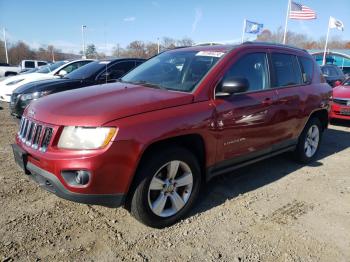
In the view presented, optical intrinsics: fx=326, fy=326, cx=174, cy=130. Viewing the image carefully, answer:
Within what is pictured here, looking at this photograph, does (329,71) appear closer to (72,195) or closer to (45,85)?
(45,85)

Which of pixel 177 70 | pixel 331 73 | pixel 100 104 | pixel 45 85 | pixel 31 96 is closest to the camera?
pixel 100 104

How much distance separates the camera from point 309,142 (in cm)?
555

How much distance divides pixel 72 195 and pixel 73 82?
4717mm

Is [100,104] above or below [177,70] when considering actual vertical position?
below

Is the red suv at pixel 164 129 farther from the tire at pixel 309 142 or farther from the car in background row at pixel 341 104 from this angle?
the car in background row at pixel 341 104

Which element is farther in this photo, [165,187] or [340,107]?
[340,107]

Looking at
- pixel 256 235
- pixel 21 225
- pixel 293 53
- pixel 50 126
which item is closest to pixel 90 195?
pixel 50 126

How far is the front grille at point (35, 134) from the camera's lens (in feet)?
9.74

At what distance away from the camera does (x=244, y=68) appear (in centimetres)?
402

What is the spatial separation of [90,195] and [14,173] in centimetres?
232

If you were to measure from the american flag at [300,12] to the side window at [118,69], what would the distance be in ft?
56.7

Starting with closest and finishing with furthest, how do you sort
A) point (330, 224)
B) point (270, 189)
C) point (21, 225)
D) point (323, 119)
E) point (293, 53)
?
point (21, 225) → point (330, 224) → point (270, 189) → point (293, 53) → point (323, 119)

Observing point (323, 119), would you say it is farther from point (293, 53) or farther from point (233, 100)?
point (233, 100)

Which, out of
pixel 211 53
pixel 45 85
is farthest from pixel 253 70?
pixel 45 85
